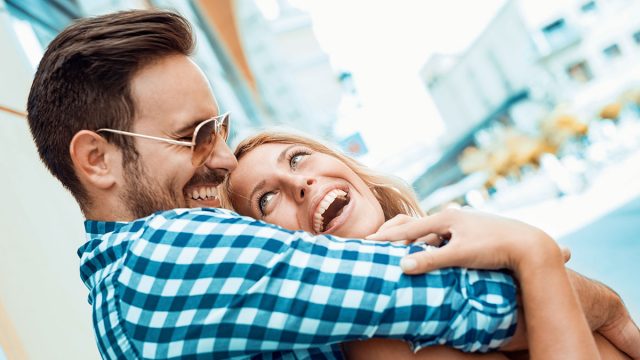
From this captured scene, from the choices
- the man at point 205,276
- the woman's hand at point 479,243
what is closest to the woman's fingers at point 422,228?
the woman's hand at point 479,243

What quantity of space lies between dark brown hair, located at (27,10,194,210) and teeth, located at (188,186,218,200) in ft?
0.50

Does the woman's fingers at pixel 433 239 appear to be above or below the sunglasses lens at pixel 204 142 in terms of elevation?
below

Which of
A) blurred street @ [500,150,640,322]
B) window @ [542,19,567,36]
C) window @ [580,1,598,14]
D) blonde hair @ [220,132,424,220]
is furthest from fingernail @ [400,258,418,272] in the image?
window @ [542,19,567,36]

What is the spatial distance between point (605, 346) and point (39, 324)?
5.45 feet

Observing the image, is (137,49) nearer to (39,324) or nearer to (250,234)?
(250,234)

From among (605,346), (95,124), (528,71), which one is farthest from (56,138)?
(528,71)

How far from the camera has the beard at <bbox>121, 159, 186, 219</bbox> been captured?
3.84 ft

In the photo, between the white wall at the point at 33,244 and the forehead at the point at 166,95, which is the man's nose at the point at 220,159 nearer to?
the forehead at the point at 166,95

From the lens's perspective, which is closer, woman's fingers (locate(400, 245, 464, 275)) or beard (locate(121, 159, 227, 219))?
woman's fingers (locate(400, 245, 464, 275))

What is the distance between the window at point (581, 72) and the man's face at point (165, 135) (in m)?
41.5

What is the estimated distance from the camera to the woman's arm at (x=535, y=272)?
92 centimetres

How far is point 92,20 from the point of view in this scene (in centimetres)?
126

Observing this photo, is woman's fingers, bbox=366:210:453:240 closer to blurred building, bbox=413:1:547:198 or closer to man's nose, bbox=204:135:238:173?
man's nose, bbox=204:135:238:173

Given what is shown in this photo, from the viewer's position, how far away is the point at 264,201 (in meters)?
1.48
